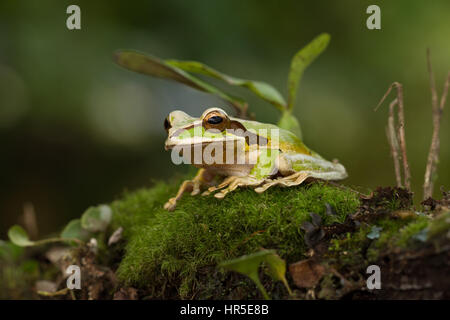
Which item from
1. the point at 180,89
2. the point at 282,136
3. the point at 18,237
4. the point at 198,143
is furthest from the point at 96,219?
the point at 180,89

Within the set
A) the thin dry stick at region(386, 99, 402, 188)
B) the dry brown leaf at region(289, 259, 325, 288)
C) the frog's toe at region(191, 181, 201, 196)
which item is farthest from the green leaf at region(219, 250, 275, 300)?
the thin dry stick at region(386, 99, 402, 188)

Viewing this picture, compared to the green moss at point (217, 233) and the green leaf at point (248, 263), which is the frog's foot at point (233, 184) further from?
the green leaf at point (248, 263)

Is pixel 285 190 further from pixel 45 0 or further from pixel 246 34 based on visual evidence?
pixel 45 0

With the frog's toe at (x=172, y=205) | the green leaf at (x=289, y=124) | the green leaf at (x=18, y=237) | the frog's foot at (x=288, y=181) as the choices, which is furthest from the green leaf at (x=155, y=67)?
the green leaf at (x=18, y=237)

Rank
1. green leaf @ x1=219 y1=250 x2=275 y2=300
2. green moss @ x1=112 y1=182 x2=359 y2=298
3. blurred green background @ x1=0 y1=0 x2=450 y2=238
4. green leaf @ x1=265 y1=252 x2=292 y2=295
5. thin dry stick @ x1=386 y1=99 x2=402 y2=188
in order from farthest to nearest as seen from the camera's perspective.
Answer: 1. blurred green background @ x1=0 y1=0 x2=450 y2=238
2. thin dry stick @ x1=386 y1=99 x2=402 y2=188
3. green moss @ x1=112 y1=182 x2=359 y2=298
4. green leaf @ x1=265 y1=252 x2=292 y2=295
5. green leaf @ x1=219 y1=250 x2=275 y2=300

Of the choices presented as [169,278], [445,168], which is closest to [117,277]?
[169,278]

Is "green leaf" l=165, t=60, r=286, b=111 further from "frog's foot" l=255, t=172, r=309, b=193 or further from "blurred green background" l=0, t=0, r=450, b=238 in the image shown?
"blurred green background" l=0, t=0, r=450, b=238
